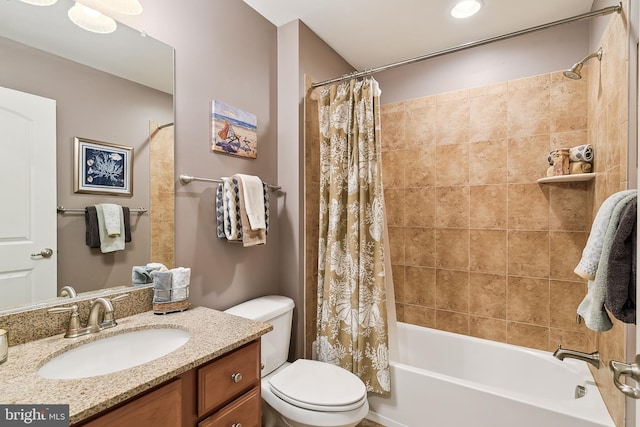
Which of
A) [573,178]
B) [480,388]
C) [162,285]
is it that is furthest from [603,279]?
[162,285]

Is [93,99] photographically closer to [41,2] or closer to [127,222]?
[41,2]

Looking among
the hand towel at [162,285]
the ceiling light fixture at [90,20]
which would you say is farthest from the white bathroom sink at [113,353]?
the ceiling light fixture at [90,20]

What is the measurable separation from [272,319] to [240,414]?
2.09ft

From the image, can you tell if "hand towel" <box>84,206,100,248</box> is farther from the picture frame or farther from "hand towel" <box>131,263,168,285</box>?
"hand towel" <box>131,263,168,285</box>

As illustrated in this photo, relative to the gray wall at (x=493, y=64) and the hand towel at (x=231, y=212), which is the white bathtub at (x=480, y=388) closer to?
the hand towel at (x=231, y=212)

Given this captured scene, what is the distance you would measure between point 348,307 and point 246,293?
632 mm

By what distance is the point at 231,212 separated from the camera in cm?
160

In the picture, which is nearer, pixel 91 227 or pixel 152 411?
pixel 152 411

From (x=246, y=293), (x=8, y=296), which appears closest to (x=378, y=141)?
(x=246, y=293)

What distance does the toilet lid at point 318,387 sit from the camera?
4.57ft

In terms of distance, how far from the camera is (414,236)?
2496mm

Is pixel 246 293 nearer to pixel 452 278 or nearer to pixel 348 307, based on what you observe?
pixel 348 307

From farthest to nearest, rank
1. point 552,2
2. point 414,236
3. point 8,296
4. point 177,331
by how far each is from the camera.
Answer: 1. point 414,236
2. point 552,2
3. point 177,331
4. point 8,296

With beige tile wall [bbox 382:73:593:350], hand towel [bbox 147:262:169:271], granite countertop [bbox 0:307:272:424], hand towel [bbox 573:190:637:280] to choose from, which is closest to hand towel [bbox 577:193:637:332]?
hand towel [bbox 573:190:637:280]
